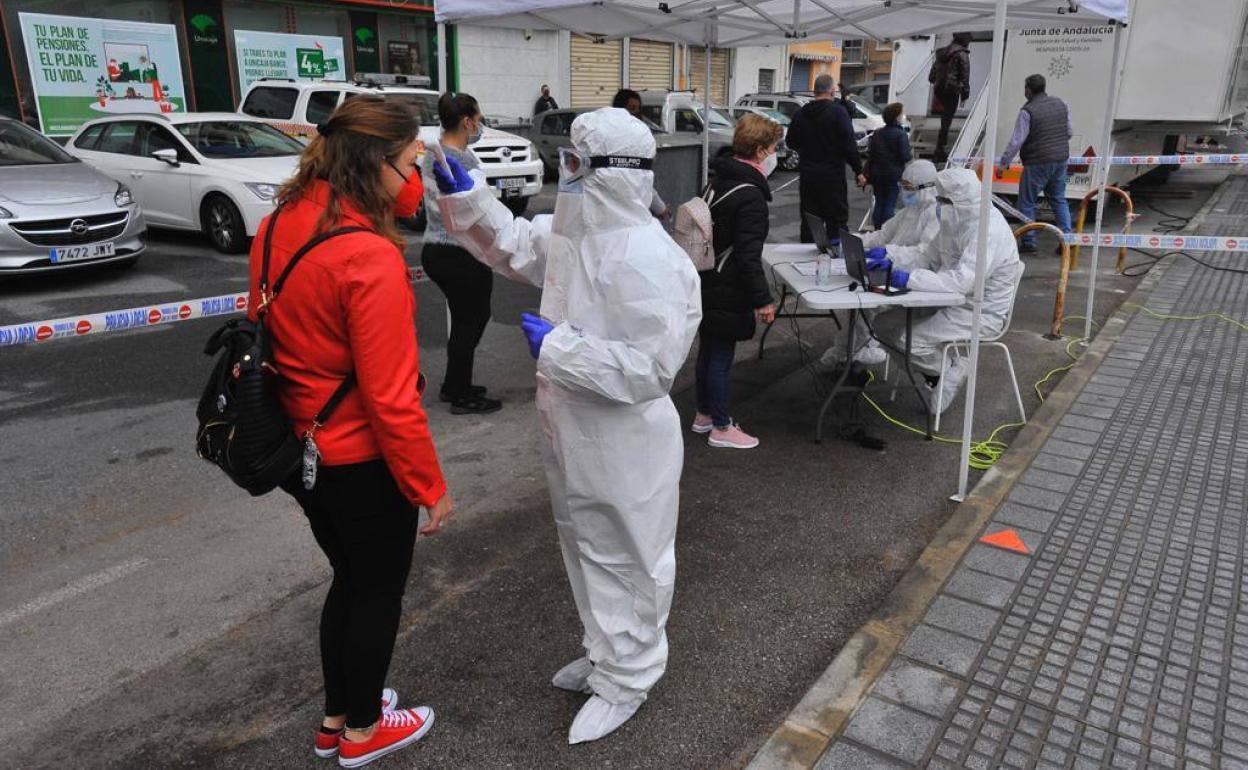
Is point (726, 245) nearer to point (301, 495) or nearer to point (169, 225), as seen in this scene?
point (301, 495)

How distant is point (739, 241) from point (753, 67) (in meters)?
31.3

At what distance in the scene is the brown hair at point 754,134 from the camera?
15.3 feet

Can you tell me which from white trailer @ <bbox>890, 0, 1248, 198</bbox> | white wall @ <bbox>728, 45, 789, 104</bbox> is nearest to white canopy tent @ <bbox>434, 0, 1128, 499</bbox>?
white trailer @ <bbox>890, 0, 1248, 198</bbox>

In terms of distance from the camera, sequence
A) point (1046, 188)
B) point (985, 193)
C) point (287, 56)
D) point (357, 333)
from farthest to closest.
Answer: point (287, 56) → point (1046, 188) → point (985, 193) → point (357, 333)

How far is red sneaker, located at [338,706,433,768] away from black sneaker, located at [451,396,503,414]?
2948mm

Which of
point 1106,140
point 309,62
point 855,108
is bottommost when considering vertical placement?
point 1106,140

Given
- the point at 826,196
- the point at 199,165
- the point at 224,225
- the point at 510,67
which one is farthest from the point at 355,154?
the point at 510,67

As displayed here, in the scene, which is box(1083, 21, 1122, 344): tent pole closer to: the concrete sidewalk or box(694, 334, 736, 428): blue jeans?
the concrete sidewalk

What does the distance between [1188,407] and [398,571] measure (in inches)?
204

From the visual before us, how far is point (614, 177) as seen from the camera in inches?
100

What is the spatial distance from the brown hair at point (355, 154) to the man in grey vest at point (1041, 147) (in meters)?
9.36

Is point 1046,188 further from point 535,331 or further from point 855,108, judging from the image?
point 855,108

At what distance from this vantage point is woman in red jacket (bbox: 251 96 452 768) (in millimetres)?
2143

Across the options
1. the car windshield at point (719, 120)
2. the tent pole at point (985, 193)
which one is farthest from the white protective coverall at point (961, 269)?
the car windshield at point (719, 120)
